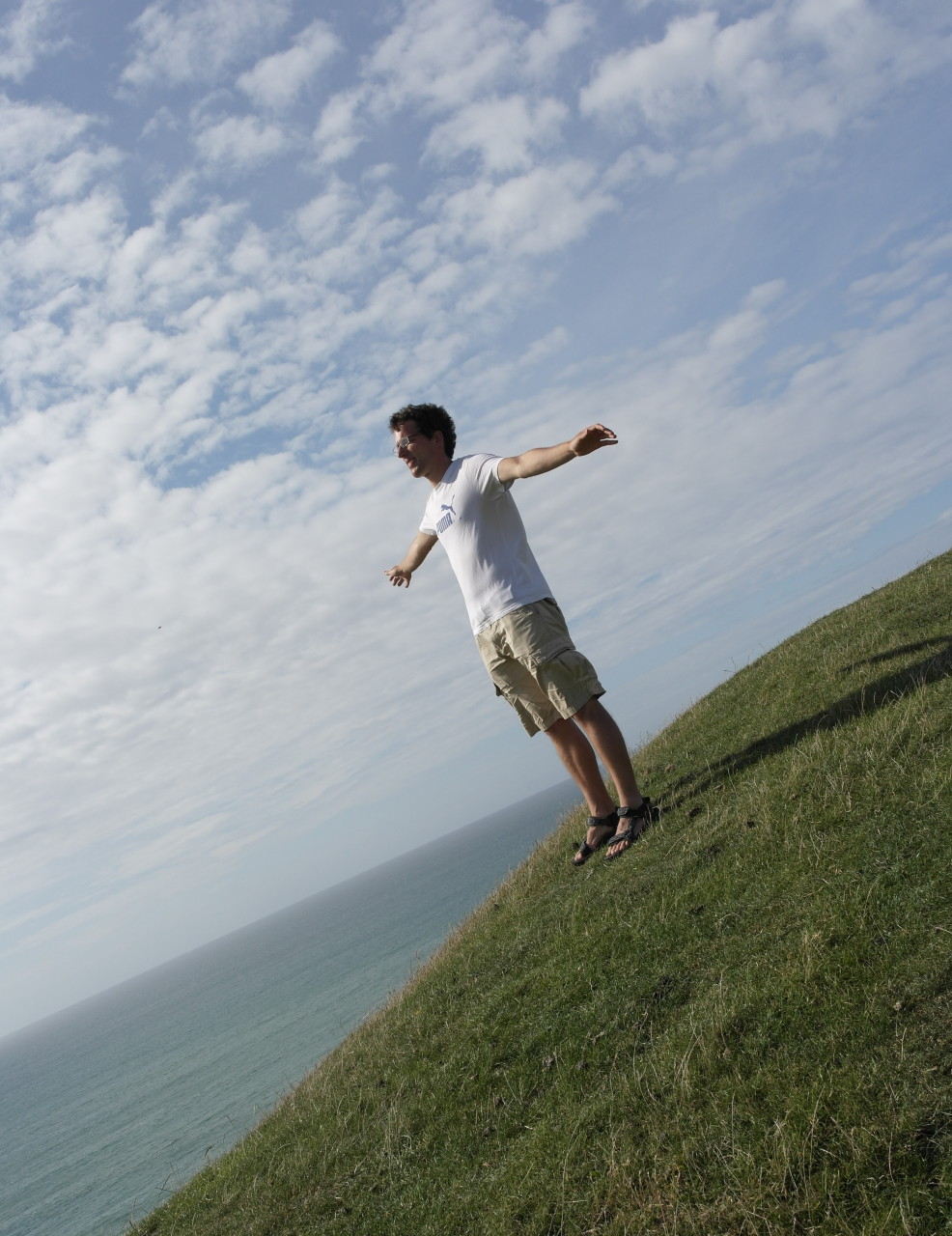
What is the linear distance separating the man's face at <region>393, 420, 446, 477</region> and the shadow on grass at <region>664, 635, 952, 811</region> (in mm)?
3605

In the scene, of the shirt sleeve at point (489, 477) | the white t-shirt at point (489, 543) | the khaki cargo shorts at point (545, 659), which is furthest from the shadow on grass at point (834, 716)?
the shirt sleeve at point (489, 477)

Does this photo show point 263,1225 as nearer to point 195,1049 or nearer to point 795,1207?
point 795,1207

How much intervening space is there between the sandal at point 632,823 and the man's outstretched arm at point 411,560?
9.40 feet

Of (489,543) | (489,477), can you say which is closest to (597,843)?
(489,543)

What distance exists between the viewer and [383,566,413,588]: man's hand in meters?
8.21

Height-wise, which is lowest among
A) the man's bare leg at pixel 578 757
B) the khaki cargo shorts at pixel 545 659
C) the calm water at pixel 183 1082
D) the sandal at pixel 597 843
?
the calm water at pixel 183 1082

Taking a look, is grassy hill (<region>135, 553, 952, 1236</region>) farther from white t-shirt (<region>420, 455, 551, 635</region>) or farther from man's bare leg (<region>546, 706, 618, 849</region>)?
white t-shirt (<region>420, 455, 551, 635</region>)

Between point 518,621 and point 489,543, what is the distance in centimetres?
68

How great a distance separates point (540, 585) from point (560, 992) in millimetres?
3121

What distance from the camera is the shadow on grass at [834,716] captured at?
721cm

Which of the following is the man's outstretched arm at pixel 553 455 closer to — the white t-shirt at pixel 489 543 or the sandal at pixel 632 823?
the white t-shirt at pixel 489 543

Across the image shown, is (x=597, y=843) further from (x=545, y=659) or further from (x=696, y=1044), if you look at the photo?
(x=696, y=1044)

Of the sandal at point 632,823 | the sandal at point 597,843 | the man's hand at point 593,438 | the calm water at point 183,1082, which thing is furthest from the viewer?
the calm water at point 183,1082

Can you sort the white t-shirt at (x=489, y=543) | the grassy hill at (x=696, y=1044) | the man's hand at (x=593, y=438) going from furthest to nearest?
the white t-shirt at (x=489, y=543)
the man's hand at (x=593, y=438)
the grassy hill at (x=696, y=1044)
